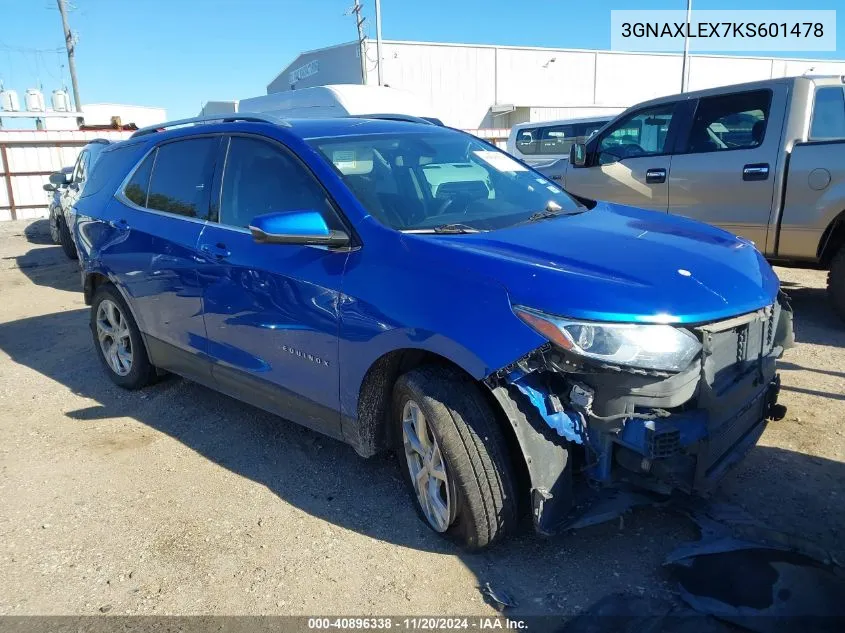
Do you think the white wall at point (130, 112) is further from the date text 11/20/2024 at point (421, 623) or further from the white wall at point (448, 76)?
the date text 11/20/2024 at point (421, 623)

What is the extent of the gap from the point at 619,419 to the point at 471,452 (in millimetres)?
579

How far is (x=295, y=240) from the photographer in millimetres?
2975

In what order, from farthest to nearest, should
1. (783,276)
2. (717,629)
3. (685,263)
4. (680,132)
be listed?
(783,276) → (680,132) → (685,263) → (717,629)

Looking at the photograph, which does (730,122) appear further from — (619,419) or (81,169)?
(81,169)

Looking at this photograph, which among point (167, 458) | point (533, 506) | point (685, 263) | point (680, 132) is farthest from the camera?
point (680, 132)

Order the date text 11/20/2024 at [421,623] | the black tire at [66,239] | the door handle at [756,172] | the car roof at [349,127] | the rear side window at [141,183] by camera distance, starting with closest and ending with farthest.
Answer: the date text 11/20/2024 at [421,623] < the car roof at [349,127] < the rear side window at [141,183] < the door handle at [756,172] < the black tire at [66,239]

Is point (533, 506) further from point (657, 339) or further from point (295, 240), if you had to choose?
point (295, 240)

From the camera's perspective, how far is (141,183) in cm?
462

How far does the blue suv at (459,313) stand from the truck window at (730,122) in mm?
2934

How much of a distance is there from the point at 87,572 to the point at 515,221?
2518mm

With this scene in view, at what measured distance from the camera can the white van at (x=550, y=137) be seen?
11.9 metres

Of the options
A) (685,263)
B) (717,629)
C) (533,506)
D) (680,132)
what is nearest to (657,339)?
(685,263)

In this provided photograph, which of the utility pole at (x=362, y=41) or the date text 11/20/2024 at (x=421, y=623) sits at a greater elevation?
the utility pole at (x=362, y=41)

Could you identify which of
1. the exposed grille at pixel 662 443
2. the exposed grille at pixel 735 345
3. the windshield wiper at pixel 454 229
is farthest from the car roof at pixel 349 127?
the exposed grille at pixel 662 443
